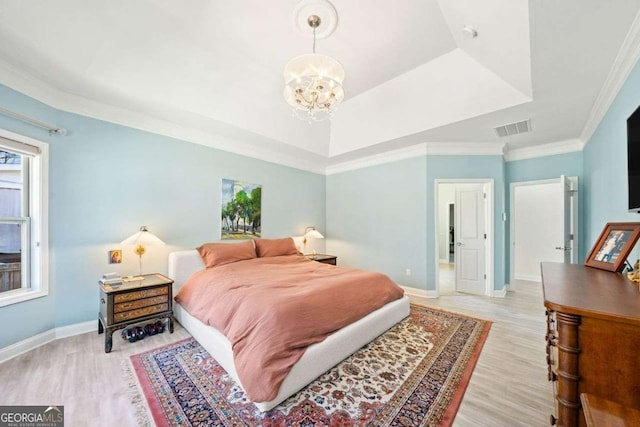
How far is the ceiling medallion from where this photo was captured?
2227mm

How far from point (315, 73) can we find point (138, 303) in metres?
2.91

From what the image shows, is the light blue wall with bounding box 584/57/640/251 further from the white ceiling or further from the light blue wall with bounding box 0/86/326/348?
the light blue wall with bounding box 0/86/326/348

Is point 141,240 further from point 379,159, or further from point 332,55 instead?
point 379,159

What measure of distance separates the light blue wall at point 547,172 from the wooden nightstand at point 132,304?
5.35m

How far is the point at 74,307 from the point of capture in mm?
2752

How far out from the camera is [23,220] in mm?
2484

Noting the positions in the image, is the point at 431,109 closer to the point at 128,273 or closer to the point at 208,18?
the point at 208,18

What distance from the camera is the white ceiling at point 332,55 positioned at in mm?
1939

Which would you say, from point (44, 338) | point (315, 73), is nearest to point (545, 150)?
point (315, 73)

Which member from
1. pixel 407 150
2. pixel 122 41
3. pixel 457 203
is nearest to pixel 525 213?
pixel 457 203

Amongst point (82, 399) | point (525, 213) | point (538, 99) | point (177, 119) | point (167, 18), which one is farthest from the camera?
point (525, 213)

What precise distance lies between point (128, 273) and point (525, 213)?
7.63m

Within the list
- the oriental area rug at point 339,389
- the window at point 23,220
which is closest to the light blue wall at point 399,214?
the oriental area rug at point 339,389

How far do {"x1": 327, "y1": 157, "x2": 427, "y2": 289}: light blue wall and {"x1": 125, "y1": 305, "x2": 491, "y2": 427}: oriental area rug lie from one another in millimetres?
1915
